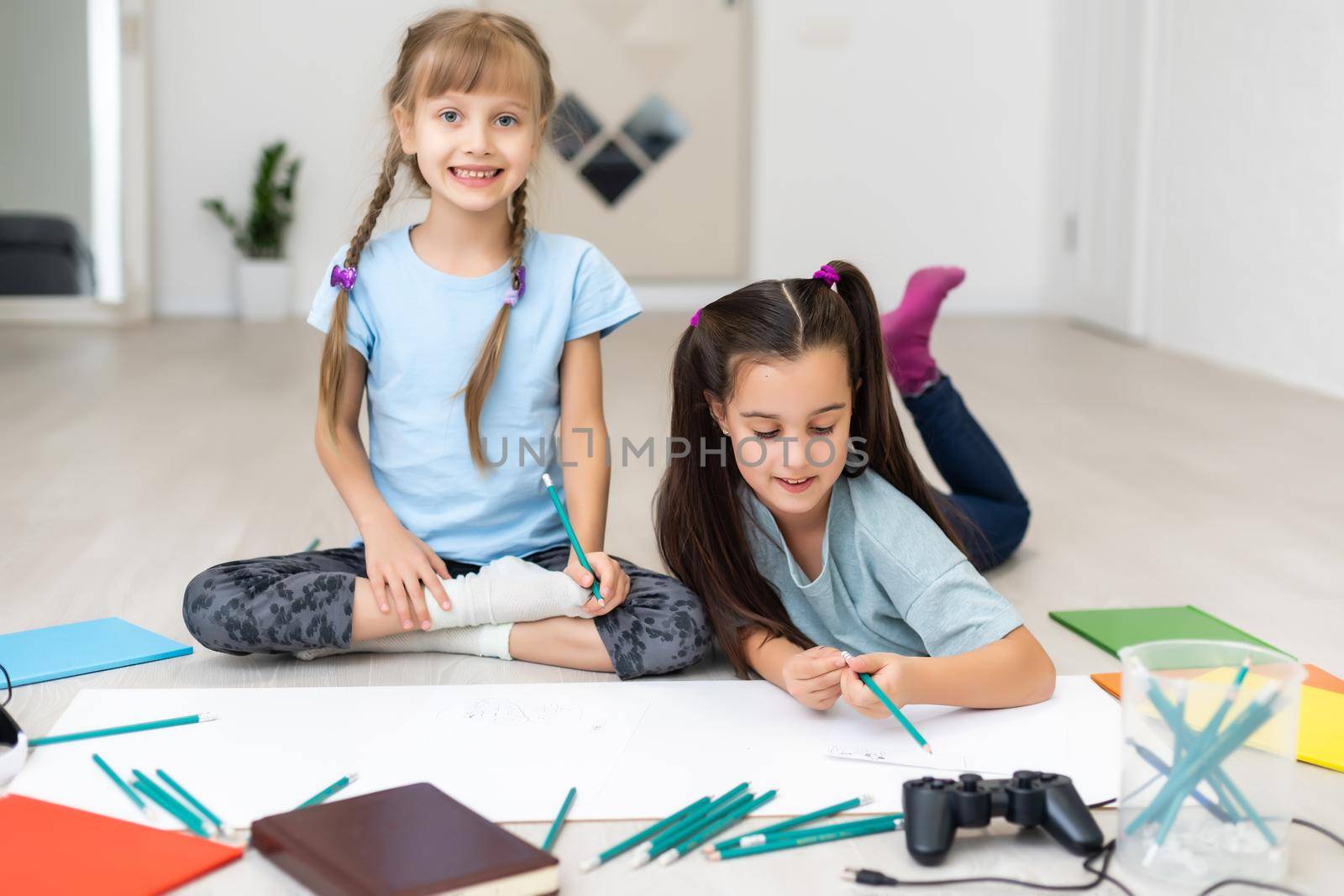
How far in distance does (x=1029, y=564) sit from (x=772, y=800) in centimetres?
89

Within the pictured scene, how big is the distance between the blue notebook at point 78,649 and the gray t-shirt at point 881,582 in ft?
2.07

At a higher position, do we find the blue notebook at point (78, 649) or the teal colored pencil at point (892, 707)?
the teal colored pencil at point (892, 707)

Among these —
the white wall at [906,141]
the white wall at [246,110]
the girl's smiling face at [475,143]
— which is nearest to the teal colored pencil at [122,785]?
the girl's smiling face at [475,143]

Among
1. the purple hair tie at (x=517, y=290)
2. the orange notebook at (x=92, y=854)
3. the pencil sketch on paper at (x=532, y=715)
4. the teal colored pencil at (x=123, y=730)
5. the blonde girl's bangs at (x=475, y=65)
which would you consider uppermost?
the blonde girl's bangs at (x=475, y=65)

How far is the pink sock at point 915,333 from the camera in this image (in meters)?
1.82

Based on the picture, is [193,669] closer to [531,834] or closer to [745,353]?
[531,834]

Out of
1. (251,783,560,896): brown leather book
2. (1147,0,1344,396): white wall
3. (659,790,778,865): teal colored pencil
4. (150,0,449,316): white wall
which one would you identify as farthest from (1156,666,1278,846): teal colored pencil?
(150,0,449,316): white wall

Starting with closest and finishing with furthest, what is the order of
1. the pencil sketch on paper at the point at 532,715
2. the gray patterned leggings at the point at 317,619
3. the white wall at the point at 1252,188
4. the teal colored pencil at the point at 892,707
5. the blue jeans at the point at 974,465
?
the teal colored pencil at the point at 892,707 → the pencil sketch on paper at the point at 532,715 → the gray patterned leggings at the point at 317,619 → the blue jeans at the point at 974,465 → the white wall at the point at 1252,188

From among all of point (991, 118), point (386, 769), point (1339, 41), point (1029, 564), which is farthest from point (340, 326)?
point (991, 118)

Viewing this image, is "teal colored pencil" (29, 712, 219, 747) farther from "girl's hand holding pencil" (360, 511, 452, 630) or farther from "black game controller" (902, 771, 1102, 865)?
"black game controller" (902, 771, 1102, 865)

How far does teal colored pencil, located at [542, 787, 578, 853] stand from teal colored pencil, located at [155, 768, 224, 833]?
0.79ft

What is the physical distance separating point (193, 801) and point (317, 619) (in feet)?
1.13

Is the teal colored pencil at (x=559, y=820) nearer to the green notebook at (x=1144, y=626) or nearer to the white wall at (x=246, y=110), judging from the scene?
the green notebook at (x=1144, y=626)

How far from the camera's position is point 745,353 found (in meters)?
1.27
